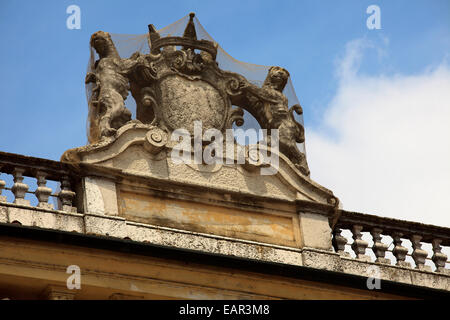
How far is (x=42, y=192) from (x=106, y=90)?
220 centimetres

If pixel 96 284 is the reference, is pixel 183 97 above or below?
above

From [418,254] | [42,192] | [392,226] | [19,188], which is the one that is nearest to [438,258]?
[418,254]

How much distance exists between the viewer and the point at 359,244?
699 inches

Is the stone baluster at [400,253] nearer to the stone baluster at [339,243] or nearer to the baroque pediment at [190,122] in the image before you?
the stone baluster at [339,243]

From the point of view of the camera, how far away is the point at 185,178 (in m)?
17.3

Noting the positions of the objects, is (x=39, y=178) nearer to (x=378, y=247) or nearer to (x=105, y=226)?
(x=105, y=226)

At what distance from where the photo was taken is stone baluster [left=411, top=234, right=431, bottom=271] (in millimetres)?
17984

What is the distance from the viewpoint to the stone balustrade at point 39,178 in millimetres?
16109

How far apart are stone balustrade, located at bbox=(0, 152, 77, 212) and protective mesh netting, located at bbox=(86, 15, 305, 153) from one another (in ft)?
6.15

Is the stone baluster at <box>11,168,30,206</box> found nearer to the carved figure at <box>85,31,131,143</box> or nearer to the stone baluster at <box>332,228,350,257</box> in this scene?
the carved figure at <box>85,31,131,143</box>
